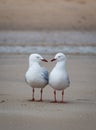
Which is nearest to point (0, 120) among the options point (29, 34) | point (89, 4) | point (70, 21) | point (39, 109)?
point (39, 109)

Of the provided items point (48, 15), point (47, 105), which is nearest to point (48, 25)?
point (48, 15)

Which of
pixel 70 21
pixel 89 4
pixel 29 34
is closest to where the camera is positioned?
pixel 29 34

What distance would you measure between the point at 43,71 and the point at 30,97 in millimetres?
721

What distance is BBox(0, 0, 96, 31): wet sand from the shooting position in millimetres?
28656

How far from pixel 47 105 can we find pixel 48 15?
19860 mm

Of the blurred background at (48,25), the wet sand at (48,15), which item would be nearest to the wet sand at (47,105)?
the blurred background at (48,25)

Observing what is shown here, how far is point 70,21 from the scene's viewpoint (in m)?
29.3

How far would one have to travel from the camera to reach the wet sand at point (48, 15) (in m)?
Result: 28.7

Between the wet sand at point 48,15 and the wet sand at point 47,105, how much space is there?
43.4ft

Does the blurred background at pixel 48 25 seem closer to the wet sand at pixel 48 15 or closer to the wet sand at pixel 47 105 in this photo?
A: the wet sand at pixel 48 15

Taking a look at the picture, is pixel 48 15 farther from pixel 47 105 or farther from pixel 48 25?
pixel 47 105

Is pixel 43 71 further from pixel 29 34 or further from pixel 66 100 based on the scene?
pixel 29 34

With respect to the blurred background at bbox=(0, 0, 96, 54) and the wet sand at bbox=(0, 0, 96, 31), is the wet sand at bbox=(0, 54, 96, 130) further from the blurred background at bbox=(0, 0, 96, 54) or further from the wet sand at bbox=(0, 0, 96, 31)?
the wet sand at bbox=(0, 0, 96, 31)

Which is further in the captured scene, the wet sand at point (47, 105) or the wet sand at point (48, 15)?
the wet sand at point (48, 15)
